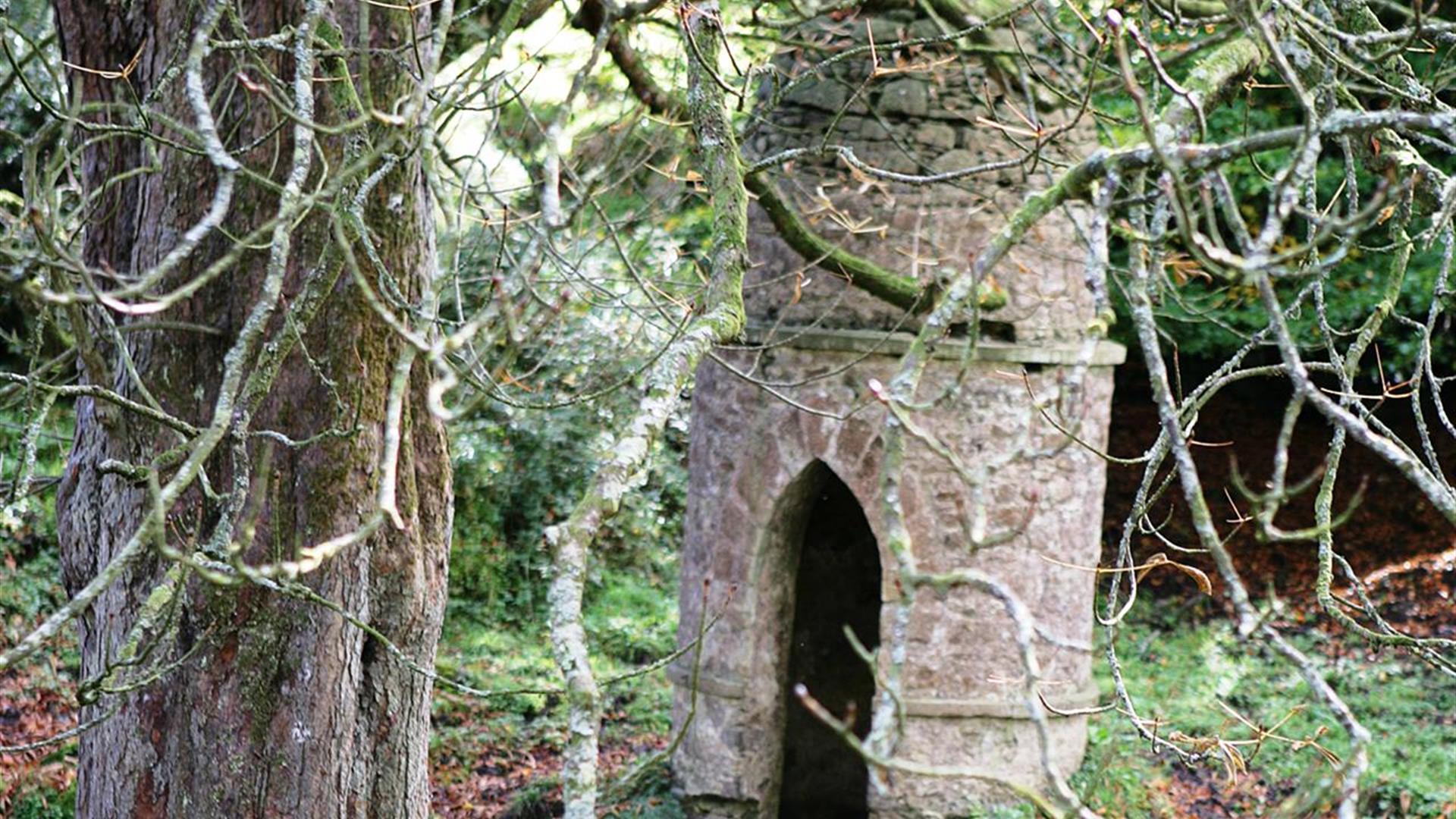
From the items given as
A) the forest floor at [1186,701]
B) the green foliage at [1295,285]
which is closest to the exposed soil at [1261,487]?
the forest floor at [1186,701]

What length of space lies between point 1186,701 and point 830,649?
260 cm

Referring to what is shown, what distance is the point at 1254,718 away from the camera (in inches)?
389

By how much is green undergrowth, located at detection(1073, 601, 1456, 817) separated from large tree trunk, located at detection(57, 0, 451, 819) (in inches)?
166

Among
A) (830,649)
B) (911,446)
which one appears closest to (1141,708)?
(830,649)

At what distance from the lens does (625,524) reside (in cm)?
1253

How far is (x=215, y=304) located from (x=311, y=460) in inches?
23.5

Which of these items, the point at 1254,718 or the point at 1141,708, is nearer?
the point at 1141,708

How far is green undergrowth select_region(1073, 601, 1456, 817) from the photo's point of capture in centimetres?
831

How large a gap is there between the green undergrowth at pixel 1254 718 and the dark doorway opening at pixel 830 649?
1.55 metres

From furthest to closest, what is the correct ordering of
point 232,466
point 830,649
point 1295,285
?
point 1295,285, point 830,649, point 232,466

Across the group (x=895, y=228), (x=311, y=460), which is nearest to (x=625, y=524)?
(x=895, y=228)

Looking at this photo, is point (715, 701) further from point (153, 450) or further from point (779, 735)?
point (153, 450)

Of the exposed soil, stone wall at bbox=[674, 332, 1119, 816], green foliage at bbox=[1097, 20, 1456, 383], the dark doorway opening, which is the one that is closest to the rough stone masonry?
stone wall at bbox=[674, 332, 1119, 816]

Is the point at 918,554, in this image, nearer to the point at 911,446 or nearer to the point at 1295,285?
the point at 911,446
